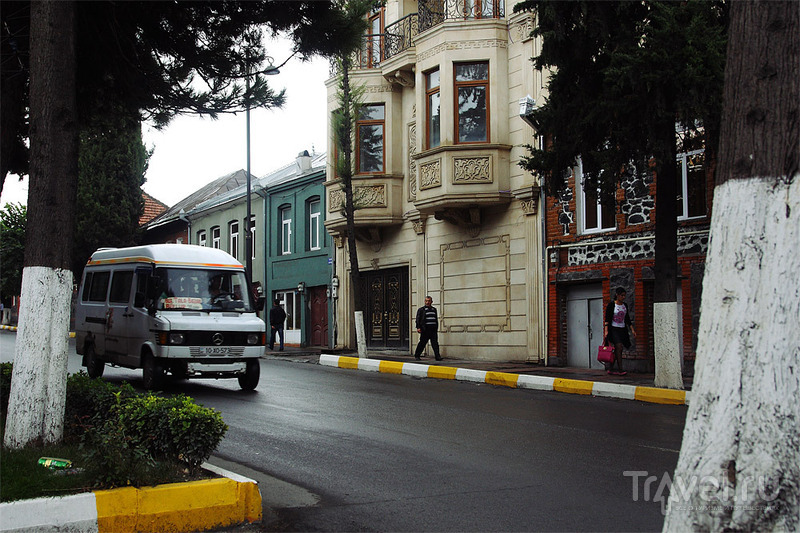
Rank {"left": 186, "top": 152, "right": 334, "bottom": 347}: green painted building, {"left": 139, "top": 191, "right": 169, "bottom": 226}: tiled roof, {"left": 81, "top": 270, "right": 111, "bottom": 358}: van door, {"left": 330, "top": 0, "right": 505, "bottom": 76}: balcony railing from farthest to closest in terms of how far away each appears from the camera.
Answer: {"left": 139, "top": 191, "right": 169, "bottom": 226}: tiled roof < {"left": 186, "top": 152, "right": 334, "bottom": 347}: green painted building < {"left": 330, "top": 0, "right": 505, "bottom": 76}: balcony railing < {"left": 81, "top": 270, "right": 111, "bottom": 358}: van door

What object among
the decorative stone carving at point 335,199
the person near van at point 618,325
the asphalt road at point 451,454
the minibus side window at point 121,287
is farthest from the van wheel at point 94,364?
the decorative stone carving at point 335,199

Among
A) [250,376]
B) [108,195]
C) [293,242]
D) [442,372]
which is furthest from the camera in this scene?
[108,195]

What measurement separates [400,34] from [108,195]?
2102 centimetres

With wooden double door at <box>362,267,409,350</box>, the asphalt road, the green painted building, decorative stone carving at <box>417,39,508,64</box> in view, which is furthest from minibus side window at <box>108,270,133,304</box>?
the green painted building

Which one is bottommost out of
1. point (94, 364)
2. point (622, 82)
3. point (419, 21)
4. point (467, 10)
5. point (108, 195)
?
point (94, 364)

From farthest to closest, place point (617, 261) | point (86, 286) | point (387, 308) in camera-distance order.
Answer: point (387, 308) < point (617, 261) < point (86, 286)

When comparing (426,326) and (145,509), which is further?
(426,326)

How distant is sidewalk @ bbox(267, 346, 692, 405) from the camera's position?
13.9 m

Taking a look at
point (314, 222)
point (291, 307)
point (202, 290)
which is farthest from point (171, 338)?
point (291, 307)

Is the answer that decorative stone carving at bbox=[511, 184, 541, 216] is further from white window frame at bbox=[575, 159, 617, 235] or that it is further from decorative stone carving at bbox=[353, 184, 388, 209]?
decorative stone carving at bbox=[353, 184, 388, 209]

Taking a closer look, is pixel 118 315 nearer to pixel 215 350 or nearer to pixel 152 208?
pixel 215 350

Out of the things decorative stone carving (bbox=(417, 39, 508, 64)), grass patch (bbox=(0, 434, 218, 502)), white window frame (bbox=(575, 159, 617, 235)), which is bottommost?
grass patch (bbox=(0, 434, 218, 502))

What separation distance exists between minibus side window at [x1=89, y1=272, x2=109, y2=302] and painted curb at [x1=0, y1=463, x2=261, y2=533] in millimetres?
11023

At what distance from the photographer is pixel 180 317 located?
1362cm
